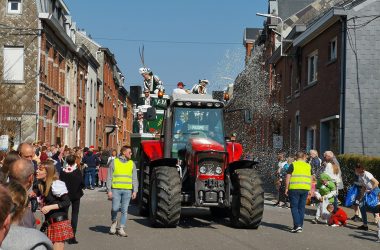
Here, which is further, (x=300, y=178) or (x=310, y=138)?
(x=310, y=138)

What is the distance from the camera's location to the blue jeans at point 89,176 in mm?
27703

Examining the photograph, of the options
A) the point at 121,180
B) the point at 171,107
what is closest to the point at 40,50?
the point at 171,107

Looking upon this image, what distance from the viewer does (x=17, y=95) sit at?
102 feet

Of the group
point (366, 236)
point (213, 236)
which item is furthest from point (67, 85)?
point (366, 236)

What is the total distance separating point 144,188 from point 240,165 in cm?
272

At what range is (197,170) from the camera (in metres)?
13.6

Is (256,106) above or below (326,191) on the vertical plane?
above

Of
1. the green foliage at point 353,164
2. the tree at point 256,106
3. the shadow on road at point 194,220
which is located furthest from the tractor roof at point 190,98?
the tree at point 256,106

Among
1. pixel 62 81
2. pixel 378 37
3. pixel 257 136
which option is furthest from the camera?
pixel 257 136

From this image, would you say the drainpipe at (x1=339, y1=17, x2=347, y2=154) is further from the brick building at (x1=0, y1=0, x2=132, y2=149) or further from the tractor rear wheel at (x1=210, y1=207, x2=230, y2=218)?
the brick building at (x1=0, y1=0, x2=132, y2=149)

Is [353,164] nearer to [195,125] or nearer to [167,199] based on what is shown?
[195,125]

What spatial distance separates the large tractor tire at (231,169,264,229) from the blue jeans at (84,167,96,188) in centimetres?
1485

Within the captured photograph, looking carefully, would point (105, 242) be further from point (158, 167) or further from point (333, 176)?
point (333, 176)

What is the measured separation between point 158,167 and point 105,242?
106 inches
